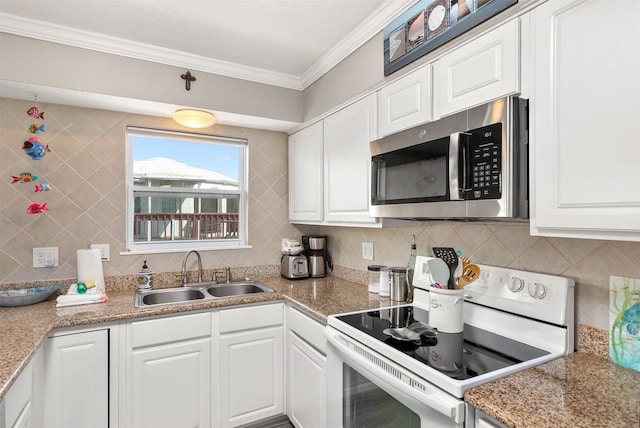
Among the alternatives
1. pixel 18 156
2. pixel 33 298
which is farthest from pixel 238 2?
pixel 33 298

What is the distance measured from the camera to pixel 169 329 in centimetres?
189

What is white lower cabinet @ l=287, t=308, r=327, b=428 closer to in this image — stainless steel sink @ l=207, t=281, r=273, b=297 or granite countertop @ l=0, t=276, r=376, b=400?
granite countertop @ l=0, t=276, r=376, b=400

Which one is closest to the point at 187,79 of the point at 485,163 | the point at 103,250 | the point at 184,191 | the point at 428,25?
the point at 184,191

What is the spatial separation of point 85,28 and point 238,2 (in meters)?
0.91

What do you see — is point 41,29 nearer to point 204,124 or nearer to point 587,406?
point 204,124

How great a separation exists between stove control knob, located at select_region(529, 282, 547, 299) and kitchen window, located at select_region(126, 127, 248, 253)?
78.6 inches

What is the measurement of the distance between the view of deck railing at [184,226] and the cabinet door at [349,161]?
2.92 ft

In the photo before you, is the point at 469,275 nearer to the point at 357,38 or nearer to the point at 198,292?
the point at 357,38

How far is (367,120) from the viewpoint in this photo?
1.90 meters

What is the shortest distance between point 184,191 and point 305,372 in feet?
5.14

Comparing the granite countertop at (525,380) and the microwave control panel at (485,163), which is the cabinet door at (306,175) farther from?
the microwave control panel at (485,163)

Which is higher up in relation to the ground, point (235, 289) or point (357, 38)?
point (357, 38)

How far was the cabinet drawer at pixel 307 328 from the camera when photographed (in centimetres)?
178

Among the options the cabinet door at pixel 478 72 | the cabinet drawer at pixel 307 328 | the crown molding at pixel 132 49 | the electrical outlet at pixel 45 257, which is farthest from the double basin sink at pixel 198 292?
the cabinet door at pixel 478 72
